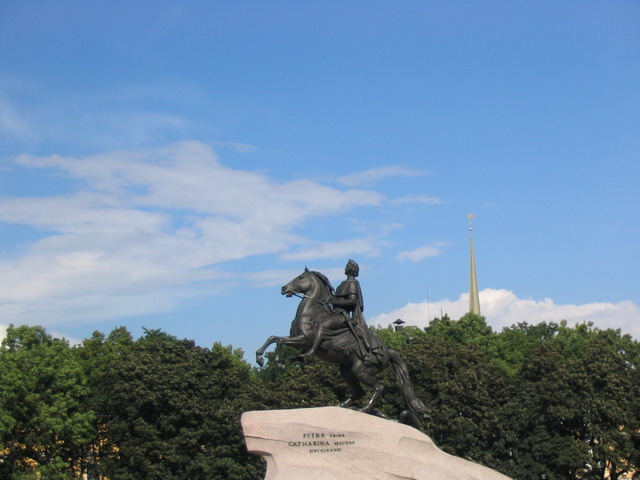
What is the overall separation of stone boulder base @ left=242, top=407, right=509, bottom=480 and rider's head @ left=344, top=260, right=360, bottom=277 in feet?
10.9

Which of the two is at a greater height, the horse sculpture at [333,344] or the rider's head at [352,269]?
the rider's head at [352,269]

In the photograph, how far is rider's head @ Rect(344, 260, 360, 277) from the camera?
61.2 feet

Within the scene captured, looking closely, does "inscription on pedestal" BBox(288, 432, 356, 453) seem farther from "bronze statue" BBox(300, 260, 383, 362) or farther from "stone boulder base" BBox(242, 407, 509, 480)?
"bronze statue" BBox(300, 260, 383, 362)

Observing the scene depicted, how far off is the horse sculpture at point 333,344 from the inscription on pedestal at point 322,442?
1.09m

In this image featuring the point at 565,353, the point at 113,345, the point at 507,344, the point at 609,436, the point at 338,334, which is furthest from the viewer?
the point at 507,344

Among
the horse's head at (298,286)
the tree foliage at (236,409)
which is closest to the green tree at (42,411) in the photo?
the tree foliage at (236,409)

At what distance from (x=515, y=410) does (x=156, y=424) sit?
15066 mm

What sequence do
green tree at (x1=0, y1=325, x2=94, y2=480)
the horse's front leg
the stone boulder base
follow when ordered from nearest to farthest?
the stone boulder base → the horse's front leg → green tree at (x1=0, y1=325, x2=94, y2=480)

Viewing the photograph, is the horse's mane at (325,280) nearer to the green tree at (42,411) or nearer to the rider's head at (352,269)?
the rider's head at (352,269)

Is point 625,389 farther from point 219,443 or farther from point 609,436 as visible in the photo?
point 219,443

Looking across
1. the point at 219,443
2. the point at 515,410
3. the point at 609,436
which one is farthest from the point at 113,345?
the point at 609,436

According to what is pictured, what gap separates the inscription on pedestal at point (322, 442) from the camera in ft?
53.2

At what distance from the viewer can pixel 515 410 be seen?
3631cm

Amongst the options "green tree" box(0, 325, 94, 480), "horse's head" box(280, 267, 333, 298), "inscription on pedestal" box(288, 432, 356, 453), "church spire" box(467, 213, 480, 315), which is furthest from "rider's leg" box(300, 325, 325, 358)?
"church spire" box(467, 213, 480, 315)
